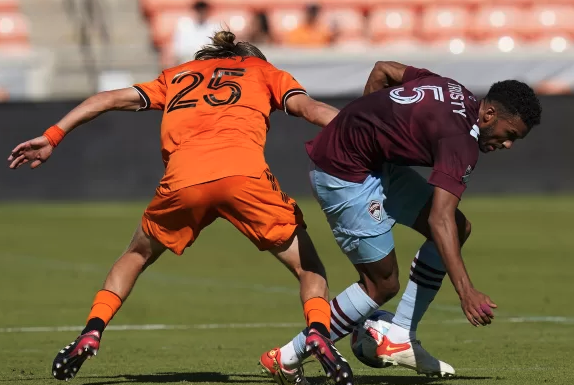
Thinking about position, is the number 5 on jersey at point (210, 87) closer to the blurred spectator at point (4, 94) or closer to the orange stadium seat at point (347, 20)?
the blurred spectator at point (4, 94)

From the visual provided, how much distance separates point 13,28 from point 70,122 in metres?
19.5

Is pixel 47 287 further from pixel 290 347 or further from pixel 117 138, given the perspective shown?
pixel 117 138

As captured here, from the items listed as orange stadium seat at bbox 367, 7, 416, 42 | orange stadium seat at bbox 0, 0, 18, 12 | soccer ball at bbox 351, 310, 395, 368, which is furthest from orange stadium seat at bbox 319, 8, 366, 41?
soccer ball at bbox 351, 310, 395, 368

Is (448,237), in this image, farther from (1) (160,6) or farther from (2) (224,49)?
(1) (160,6)

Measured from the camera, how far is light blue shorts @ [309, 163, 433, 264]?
21.9 feet

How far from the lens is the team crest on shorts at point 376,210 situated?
6.72 metres

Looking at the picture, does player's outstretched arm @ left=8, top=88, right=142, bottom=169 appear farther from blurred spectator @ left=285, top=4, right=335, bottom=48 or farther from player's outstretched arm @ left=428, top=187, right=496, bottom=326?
blurred spectator @ left=285, top=4, right=335, bottom=48

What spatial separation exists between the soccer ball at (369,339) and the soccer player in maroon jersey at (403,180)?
0.13 feet

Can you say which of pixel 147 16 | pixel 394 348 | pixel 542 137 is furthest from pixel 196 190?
pixel 147 16

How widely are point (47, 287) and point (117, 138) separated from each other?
901 centimetres

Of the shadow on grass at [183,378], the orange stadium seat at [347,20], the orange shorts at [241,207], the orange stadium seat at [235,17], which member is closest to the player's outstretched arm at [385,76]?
the orange shorts at [241,207]

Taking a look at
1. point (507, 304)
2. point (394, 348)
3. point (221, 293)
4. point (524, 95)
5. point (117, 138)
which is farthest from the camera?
point (117, 138)

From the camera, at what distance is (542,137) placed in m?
21.3

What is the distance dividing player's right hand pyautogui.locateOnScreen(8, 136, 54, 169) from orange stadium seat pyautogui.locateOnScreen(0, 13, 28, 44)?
19.4 m
